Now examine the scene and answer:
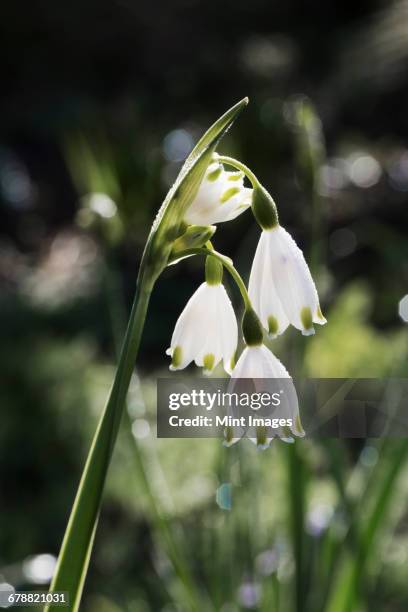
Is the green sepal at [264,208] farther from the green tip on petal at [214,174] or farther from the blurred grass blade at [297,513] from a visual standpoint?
the blurred grass blade at [297,513]

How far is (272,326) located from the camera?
36 cm

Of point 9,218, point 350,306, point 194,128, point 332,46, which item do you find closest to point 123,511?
point 350,306

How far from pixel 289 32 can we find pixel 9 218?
2.94 m

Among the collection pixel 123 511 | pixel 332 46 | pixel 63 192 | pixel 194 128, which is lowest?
pixel 123 511

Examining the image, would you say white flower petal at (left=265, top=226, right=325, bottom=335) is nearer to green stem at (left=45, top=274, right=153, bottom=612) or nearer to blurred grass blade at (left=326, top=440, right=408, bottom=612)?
green stem at (left=45, top=274, right=153, bottom=612)

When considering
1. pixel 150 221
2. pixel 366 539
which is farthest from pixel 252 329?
pixel 150 221

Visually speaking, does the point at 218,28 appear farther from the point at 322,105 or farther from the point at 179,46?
the point at 322,105

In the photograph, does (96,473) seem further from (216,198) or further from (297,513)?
(297,513)

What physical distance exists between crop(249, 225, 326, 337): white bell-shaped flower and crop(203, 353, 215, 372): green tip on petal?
40 millimetres

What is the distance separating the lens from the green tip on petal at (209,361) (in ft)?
1.26

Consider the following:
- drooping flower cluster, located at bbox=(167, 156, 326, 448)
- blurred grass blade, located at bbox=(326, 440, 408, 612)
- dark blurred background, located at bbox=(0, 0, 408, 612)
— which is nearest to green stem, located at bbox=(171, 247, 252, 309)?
drooping flower cluster, located at bbox=(167, 156, 326, 448)

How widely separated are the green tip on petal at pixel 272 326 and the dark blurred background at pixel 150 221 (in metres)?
0.24

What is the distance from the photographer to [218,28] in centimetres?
651

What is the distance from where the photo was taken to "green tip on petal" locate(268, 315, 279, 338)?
0.36 meters
